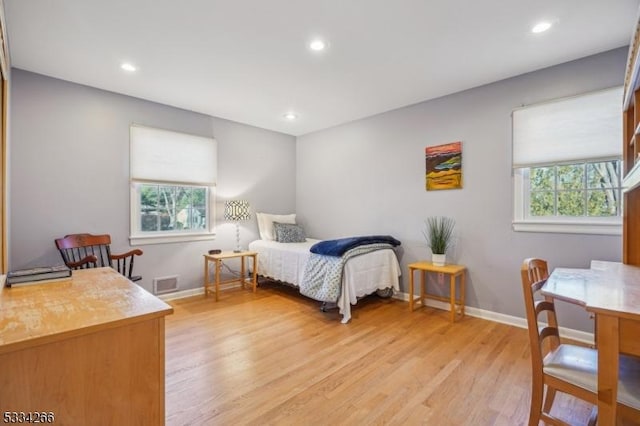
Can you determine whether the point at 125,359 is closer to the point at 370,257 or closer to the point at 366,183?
the point at 370,257

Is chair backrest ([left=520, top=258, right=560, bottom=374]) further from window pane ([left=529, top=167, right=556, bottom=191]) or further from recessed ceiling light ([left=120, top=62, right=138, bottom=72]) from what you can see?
recessed ceiling light ([left=120, top=62, right=138, bottom=72])

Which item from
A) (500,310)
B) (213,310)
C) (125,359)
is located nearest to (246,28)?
(125,359)

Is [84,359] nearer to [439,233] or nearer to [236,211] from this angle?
[439,233]

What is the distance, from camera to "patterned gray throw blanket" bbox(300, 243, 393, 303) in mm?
3201

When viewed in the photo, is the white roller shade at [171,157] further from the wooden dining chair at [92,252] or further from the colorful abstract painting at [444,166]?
the colorful abstract painting at [444,166]

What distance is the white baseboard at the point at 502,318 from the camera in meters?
2.66

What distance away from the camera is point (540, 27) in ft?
7.29

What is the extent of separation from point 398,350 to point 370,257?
118 centimetres

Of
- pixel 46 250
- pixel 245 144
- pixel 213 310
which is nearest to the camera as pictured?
pixel 46 250

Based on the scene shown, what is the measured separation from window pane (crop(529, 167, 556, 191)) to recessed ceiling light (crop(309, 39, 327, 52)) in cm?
233

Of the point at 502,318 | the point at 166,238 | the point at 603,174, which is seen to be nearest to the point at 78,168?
the point at 166,238

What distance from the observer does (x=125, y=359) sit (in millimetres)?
1017

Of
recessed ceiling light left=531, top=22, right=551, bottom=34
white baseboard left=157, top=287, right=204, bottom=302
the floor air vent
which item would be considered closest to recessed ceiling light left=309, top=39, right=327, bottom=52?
recessed ceiling light left=531, top=22, right=551, bottom=34

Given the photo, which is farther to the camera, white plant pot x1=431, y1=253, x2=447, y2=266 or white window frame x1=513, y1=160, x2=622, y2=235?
white plant pot x1=431, y1=253, x2=447, y2=266
